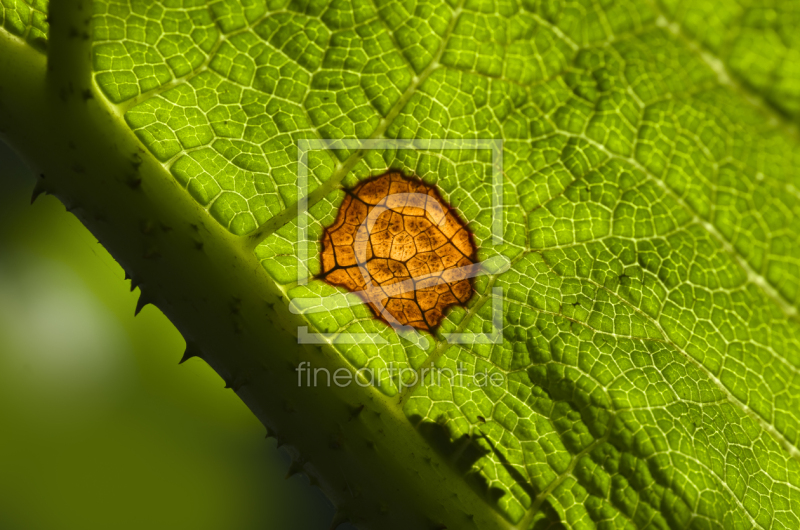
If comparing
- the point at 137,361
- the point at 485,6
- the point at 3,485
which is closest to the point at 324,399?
the point at 485,6

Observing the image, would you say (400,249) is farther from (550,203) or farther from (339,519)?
(339,519)

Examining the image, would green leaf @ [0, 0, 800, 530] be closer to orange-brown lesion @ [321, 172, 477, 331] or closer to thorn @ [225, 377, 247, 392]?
orange-brown lesion @ [321, 172, 477, 331]

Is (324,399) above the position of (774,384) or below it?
below

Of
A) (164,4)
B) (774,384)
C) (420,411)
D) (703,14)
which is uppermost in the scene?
(703,14)

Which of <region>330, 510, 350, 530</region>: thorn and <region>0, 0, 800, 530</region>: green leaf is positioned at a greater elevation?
<region>0, 0, 800, 530</region>: green leaf

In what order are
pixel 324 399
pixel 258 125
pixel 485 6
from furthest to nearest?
pixel 324 399 → pixel 258 125 → pixel 485 6

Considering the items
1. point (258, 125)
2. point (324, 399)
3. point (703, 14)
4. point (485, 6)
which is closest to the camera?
point (703, 14)

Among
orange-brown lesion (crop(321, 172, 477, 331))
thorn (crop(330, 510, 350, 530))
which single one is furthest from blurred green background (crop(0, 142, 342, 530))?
orange-brown lesion (crop(321, 172, 477, 331))

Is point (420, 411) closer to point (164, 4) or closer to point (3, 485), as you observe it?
point (164, 4)
